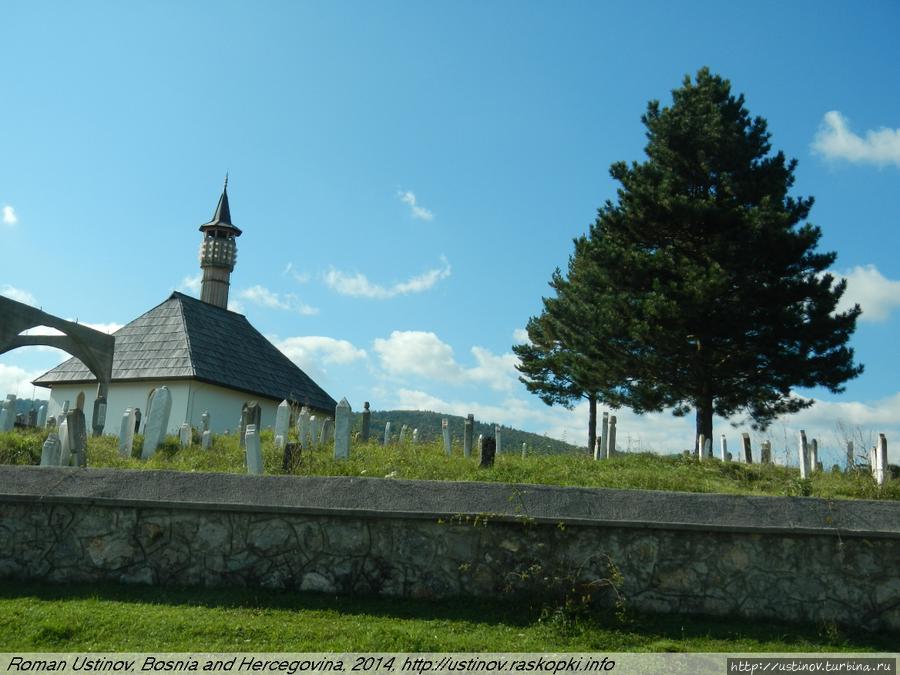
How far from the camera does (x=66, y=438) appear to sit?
939 centimetres

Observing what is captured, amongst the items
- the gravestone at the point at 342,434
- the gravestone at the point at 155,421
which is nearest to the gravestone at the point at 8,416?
the gravestone at the point at 155,421

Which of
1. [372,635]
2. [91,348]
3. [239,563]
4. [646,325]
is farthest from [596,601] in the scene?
[91,348]

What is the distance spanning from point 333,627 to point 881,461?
24.2 feet

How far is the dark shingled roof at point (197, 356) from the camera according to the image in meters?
25.4

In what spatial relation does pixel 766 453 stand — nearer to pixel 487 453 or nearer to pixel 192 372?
pixel 487 453

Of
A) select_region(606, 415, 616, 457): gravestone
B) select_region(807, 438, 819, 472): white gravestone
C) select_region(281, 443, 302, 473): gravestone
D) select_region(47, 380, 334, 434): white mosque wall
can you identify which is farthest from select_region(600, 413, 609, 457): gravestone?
select_region(47, 380, 334, 434): white mosque wall

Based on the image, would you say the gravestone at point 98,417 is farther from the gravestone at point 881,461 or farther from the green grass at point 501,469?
the gravestone at point 881,461

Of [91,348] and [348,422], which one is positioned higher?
[91,348]

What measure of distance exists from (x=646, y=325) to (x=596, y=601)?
32.5 feet

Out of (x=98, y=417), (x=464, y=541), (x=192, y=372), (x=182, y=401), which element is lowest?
(x=464, y=541)

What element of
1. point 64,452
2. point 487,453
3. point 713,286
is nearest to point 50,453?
point 64,452

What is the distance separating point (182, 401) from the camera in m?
24.5

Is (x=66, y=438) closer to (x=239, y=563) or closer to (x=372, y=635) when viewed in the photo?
(x=239, y=563)

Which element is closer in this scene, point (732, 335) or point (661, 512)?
point (661, 512)
